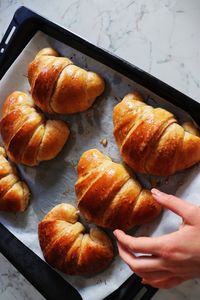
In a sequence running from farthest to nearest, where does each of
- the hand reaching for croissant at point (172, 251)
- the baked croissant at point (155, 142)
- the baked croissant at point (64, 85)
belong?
the baked croissant at point (64, 85), the baked croissant at point (155, 142), the hand reaching for croissant at point (172, 251)

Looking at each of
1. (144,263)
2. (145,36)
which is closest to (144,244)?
(144,263)

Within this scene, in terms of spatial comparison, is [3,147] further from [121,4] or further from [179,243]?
[179,243]

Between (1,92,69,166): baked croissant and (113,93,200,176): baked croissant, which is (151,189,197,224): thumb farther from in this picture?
(1,92,69,166): baked croissant

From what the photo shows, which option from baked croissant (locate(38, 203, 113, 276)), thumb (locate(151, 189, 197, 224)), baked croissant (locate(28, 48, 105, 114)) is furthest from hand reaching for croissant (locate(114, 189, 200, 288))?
baked croissant (locate(28, 48, 105, 114))

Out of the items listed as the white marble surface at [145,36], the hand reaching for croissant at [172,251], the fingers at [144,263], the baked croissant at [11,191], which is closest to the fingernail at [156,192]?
the hand reaching for croissant at [172,251]

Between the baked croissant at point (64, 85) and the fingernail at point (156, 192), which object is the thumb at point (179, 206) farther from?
the baked croissant at point (64, 85)

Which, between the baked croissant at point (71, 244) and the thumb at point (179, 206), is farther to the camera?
the baked croissant at point (71, 244)
